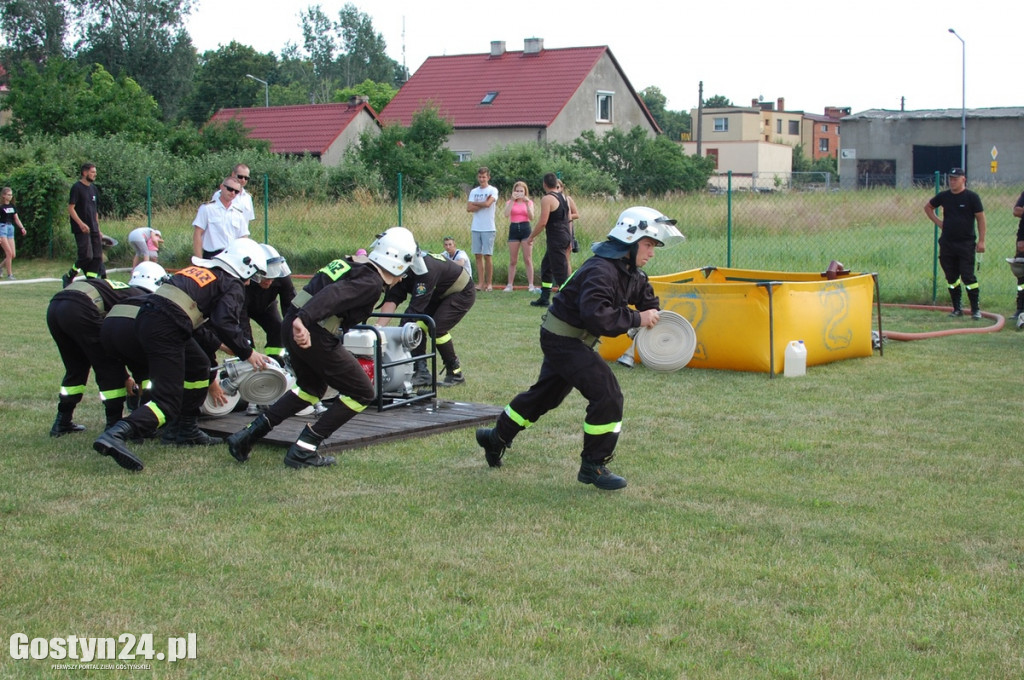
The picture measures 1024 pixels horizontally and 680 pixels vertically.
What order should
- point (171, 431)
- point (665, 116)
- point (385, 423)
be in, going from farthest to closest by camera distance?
1. point (665, 116)
2. point (385, 423)
3. point (171, 431)

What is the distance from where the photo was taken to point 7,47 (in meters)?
58.8

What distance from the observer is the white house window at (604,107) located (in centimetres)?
4772

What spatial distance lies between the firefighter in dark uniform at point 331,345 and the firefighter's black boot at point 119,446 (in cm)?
67

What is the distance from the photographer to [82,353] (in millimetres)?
7844

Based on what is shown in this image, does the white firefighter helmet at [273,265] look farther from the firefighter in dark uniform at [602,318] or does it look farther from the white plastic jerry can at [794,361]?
the white plastic jerry can at [794,361]

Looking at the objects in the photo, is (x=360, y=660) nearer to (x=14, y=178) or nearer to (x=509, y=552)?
(x=509, y=552)

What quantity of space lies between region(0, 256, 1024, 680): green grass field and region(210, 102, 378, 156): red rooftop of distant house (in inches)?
1562

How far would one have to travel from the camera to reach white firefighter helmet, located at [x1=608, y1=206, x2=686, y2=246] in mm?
6441

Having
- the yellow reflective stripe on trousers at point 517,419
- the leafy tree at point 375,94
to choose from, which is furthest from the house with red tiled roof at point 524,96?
the yellow reflective stripe on trousers at point 517,419

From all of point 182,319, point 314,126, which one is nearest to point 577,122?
point 314,126

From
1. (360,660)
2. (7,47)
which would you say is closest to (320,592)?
(360,660)

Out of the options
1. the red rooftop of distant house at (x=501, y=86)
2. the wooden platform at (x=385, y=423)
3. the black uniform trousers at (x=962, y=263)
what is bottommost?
the wooden platform at (x=385, y=423)

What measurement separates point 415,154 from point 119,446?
2543 cm

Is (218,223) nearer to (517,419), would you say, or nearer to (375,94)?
(517,419)
